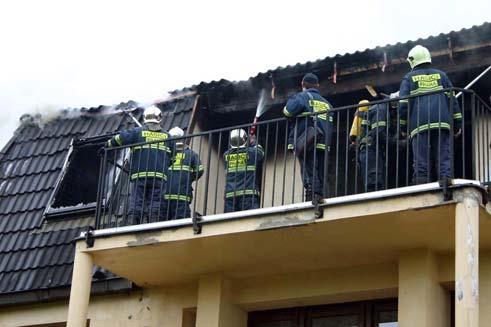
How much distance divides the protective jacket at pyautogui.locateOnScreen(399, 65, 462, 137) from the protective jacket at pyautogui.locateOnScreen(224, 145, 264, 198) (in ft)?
6.05

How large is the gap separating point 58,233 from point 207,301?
2.78 m

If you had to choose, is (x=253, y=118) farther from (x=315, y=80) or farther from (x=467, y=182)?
(x=467, y=182)

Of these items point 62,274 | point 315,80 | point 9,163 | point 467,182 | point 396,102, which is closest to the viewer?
point 467,182

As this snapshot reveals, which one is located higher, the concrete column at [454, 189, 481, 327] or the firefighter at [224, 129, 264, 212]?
the firefighter at [224, 129, 264, 212]

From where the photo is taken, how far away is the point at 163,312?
1366 centimetres

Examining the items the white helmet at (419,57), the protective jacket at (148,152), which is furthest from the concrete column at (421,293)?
the protective jacket at (148,152)

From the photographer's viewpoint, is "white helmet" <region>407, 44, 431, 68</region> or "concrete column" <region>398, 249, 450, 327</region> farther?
"white helmet" <region>407, 44, 431, 68</region>

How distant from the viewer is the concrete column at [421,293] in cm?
1176

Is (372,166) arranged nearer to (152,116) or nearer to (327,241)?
(327,241)

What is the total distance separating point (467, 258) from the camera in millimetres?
10648

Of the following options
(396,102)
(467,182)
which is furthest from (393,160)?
(467,182)

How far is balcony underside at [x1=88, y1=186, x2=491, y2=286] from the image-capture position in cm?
1141

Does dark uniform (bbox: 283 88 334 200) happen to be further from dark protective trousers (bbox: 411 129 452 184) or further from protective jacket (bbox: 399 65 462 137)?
dark protective trousers (bbox: 411 129 452 184)

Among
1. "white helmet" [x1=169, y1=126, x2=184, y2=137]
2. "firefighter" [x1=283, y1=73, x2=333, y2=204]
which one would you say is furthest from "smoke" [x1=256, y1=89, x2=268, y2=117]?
"firefighter" [x1=283, y1=73, x2=333, y2=204]
